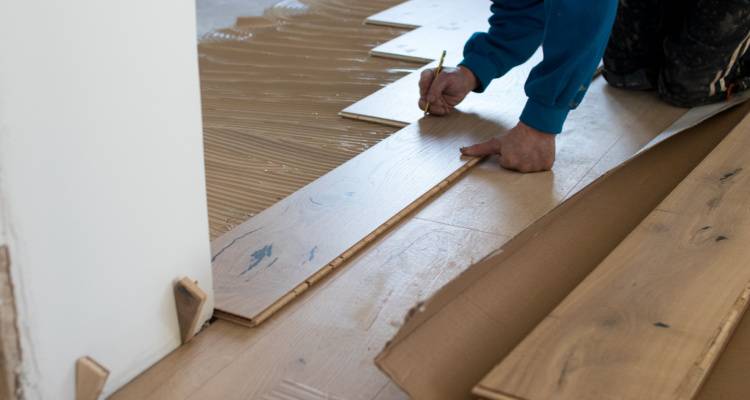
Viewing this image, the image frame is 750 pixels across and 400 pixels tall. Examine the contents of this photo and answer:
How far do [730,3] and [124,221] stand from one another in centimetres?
232

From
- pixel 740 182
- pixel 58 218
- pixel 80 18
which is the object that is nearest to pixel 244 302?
pixel 58 218

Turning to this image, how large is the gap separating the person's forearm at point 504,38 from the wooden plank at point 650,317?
0.97 metres

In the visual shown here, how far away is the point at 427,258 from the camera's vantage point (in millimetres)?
1961

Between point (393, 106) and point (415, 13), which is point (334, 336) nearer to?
point (393, 106)

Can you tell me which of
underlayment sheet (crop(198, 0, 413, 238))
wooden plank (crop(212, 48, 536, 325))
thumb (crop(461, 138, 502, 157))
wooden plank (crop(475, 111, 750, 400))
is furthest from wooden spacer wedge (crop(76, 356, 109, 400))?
thumb (crop(461, 138, 502, 157))

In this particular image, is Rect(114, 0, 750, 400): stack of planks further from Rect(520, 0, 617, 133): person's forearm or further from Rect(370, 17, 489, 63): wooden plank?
Rect(370, 17, 489, 63): wooden plank

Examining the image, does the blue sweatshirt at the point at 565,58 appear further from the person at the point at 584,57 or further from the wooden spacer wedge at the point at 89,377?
the wooden spacer wedge at the point at 89,377

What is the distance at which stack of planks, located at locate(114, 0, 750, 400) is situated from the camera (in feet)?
4.97

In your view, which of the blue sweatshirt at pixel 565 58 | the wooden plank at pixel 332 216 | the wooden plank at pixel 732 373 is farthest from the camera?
the blue sweatshirt at pixel 565 58

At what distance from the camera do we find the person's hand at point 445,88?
2834 mm

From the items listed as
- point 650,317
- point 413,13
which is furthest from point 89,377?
point 413,13

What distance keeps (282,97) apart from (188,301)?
1.62m

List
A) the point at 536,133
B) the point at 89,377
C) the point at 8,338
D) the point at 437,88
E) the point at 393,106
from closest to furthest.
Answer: the point at 8,338 → the point at 89,377 → the point at 536,133 → the point at 437,88 → the point at 393,106

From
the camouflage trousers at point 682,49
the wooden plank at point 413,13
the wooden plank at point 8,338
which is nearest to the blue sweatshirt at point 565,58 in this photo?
the camouflage trousers at point 682,49
